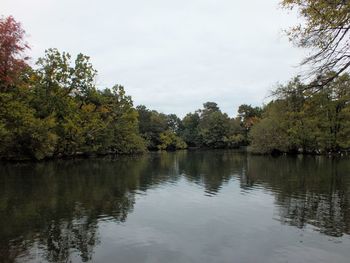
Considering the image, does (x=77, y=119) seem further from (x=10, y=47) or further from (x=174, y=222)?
(x=174, y=222)

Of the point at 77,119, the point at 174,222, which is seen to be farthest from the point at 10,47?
the point at 77,119

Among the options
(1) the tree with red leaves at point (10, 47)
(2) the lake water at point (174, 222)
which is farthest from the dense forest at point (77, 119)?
(2) the lake water at point (174, 222)

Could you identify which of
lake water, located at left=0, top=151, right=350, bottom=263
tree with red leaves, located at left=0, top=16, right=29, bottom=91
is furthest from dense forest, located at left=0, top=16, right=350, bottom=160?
lake water, located at left=0, top=151, right=350, bottom=263

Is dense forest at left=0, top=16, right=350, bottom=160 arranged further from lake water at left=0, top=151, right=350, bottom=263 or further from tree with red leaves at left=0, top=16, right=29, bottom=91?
lake water at left=0, top=151, right=350, bottom=263

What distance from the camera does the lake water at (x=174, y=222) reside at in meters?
10.4

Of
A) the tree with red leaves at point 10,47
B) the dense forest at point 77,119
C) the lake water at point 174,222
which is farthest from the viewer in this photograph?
the dense forest at point 77,119

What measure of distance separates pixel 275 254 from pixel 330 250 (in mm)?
1737

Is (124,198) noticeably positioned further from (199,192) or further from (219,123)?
(219,123)

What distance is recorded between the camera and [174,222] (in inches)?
567

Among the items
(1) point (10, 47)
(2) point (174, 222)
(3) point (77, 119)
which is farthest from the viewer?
(3) point (77, 119)

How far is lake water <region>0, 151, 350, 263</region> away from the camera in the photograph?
10359 millimetres

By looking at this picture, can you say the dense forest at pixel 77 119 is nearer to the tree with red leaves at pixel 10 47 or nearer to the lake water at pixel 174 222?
the tree with red leaves at pixel 10 47

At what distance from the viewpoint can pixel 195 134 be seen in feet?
404

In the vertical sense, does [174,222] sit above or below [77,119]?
below
